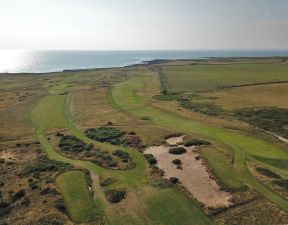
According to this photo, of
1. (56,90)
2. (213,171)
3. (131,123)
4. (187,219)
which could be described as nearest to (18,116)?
(131,123)

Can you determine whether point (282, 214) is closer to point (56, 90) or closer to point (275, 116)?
point (275, 116)

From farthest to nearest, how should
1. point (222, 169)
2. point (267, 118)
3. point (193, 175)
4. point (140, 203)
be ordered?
point (267, 118) < point (222, 169) < point (193, 175) < point (140, 203)

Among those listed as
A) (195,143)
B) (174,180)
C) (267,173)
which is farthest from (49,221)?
(195,143)

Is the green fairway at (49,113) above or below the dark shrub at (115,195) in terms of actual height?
below

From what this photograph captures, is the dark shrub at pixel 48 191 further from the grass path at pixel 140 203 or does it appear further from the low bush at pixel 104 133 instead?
the low bush at pixel 104 133

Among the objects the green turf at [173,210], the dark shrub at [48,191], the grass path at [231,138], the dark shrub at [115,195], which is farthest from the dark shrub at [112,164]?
the grass path at [231,138]

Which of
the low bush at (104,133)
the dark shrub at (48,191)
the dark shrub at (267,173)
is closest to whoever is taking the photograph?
the dark shrub at (48,191)

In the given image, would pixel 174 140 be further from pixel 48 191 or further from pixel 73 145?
pixel 48 191
